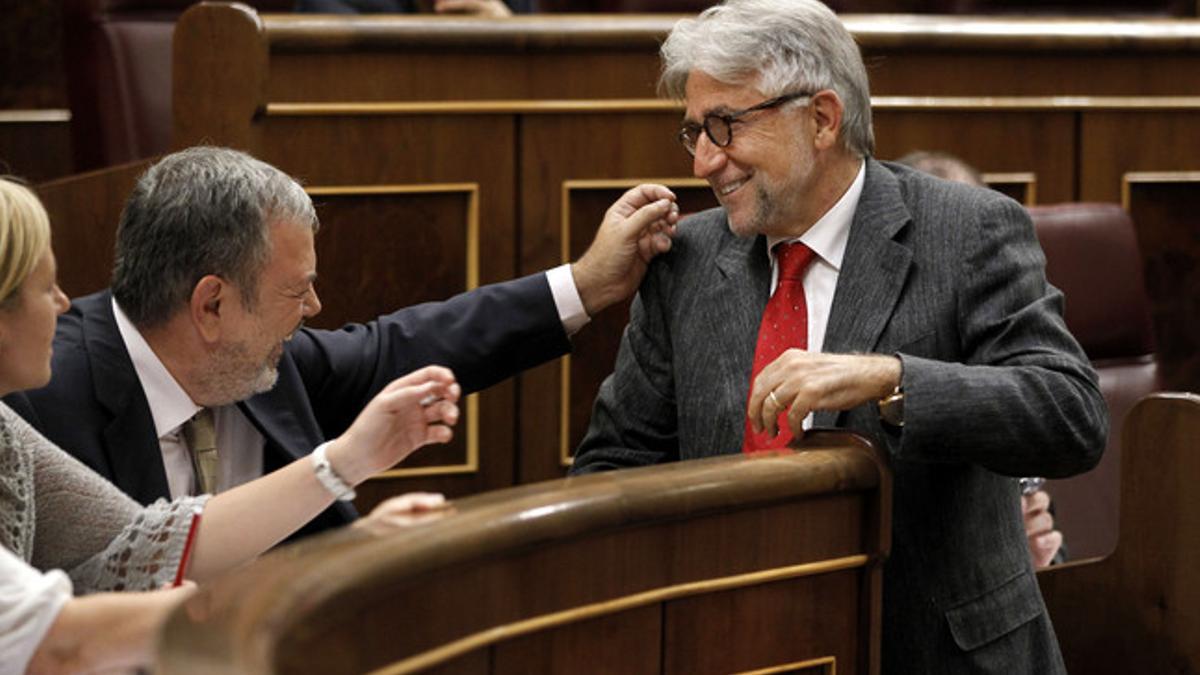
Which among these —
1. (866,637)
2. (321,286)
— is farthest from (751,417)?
(321,286)

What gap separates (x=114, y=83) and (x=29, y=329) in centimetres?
122

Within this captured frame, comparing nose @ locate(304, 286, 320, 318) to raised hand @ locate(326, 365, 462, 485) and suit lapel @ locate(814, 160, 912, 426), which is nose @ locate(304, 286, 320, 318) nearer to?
raised hand @ locate(326, 365, 462, 485)

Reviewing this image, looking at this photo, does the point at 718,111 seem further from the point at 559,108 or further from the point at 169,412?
the point at 559,108

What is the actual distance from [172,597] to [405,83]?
3.28 ft

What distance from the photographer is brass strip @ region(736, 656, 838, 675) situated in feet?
3.66

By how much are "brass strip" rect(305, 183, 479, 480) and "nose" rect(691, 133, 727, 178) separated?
0.58 m

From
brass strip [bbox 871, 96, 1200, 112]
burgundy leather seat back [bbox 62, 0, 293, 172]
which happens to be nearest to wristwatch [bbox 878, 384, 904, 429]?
brass strip [bbox 871, 96, 1200, 112]

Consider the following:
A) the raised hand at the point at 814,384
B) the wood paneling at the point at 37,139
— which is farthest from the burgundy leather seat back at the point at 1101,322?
the wood paneling at the point at 37,139

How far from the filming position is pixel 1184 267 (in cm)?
227

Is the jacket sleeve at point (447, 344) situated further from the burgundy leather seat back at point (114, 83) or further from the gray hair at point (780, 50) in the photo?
the burgundy leather seat back at point (114, 83)

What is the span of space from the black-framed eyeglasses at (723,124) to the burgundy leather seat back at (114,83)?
103cm

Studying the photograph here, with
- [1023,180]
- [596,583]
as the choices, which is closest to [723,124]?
[596,583]

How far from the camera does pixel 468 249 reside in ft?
6.32

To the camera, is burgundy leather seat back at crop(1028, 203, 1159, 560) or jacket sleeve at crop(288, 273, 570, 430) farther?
burgundy leather seat back at crop(1028, 203, 1159, 560)
